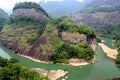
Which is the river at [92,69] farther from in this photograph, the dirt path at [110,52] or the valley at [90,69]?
the dirt path at [110,52]

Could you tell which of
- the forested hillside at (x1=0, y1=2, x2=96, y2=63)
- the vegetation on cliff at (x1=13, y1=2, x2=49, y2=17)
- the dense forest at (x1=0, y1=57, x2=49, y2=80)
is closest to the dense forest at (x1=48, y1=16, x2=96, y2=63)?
the forested hillside at (x1=0, y1=2, x2=96, y2=63)

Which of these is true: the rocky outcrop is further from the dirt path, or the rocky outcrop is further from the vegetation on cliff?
the vegetation on cliff

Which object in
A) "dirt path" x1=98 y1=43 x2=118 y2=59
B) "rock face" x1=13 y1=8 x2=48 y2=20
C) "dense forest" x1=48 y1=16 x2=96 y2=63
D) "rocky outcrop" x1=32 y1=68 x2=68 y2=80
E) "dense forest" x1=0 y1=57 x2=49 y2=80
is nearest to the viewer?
"dense forest" x1=0 y1=57 x2=49 y2=80

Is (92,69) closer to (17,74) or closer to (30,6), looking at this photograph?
(17,74)

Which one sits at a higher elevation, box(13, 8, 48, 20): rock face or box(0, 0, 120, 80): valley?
box(13, 8, 48, 20): rock face

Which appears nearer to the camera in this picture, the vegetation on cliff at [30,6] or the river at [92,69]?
the river at [92,69]

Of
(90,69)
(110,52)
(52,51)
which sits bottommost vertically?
(110,52)

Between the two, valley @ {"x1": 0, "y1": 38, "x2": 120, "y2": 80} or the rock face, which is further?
the rock face

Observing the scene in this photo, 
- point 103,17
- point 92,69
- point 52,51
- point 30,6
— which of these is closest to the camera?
point 92,69

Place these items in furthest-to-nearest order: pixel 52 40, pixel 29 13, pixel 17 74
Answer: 1. pixel 29 13
2. pixel 52 40
3. pixel 17 74

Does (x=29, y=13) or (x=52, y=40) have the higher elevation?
(x=29, y=13)

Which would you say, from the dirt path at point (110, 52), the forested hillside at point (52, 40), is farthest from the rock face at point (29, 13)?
the dirt path at point (110, 52)

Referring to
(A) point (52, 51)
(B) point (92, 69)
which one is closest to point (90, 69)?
(B) point (92, 69)
